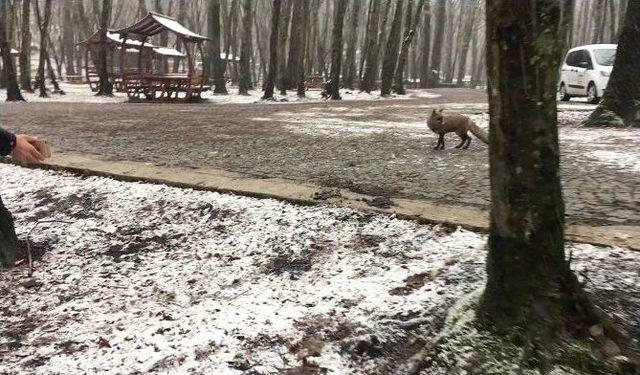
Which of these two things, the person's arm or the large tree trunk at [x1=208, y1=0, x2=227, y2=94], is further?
the large tree trunk at [x1=208, y1=0, x2=227, y2=94]

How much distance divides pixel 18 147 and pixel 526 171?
2.37 meters

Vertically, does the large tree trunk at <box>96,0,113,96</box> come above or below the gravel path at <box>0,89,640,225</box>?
above

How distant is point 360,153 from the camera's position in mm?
5973

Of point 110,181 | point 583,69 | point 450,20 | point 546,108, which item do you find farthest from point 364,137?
point 450,20

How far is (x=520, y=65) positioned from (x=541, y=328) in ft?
3.57

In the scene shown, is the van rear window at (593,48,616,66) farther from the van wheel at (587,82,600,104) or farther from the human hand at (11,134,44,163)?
the human hand at (11,134,44,163)

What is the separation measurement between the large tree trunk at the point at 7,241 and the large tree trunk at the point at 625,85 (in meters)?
8.31

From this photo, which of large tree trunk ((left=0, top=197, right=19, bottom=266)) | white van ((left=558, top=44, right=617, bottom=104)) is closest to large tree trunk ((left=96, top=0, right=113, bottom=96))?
white van ((left=558, top=44, right=617, bottom=104))

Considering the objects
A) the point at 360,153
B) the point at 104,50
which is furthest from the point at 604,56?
the point at 104,50

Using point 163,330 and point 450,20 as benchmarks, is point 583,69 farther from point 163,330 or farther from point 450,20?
point 450,20

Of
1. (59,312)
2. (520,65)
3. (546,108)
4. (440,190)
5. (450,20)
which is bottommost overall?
(59,312)

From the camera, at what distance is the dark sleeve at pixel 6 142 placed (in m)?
2.36

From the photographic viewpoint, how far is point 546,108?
1.96 m

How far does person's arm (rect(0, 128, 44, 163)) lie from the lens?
7.76 ft
